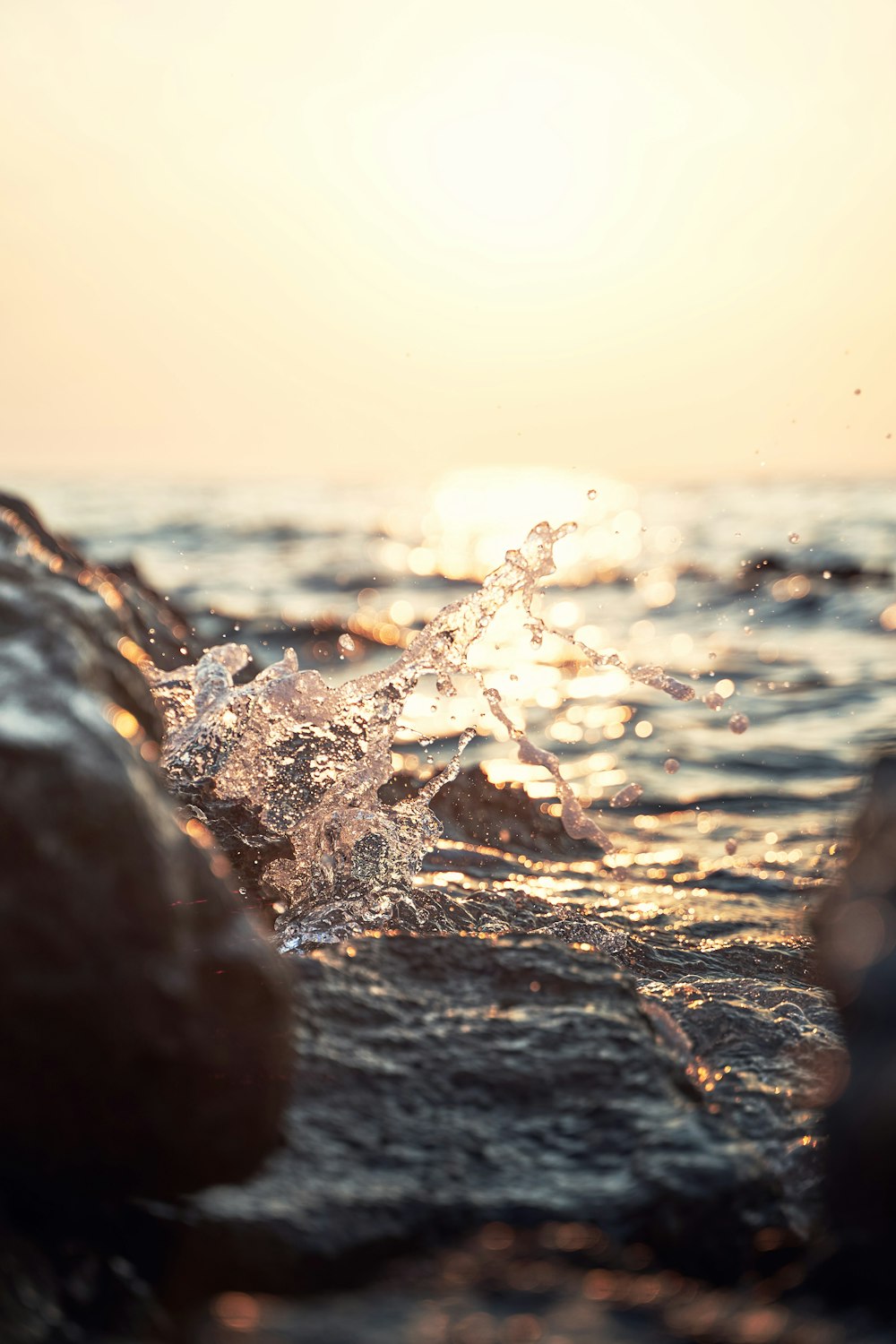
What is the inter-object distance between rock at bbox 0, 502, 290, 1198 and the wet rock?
0.37 feet

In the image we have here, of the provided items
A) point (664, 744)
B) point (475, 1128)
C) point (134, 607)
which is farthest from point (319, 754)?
point (664, 744)

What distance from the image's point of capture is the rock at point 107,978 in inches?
62.2

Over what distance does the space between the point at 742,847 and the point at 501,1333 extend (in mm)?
3760

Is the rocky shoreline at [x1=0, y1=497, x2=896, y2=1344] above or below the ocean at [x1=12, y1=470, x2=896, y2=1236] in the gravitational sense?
below

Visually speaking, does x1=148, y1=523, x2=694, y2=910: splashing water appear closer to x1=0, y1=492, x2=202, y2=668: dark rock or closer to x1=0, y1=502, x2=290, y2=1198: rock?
x1=0, y1=492, x2=202, y2=668: dark rock

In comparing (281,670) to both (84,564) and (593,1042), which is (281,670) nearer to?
(84,564)

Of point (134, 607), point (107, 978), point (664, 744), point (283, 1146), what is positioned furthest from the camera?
point (664, 744)

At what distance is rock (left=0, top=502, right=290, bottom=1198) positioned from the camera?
1.58 m

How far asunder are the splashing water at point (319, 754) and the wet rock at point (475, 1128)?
1285mm

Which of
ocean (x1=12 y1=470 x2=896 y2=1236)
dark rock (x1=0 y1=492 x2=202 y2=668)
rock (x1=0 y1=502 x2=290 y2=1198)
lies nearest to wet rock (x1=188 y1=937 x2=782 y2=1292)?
rock (x1=0 y1=502 x2=290 y2=1198)

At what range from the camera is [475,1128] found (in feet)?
6.04

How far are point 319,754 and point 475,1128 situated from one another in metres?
2.32

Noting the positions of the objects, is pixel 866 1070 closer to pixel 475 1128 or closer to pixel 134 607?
pixel 475 1128

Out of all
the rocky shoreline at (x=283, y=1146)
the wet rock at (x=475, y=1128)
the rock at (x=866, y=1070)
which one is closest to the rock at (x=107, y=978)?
the rocky shoreline at (x=283, y=1146)
